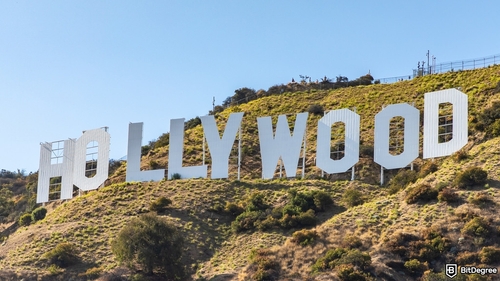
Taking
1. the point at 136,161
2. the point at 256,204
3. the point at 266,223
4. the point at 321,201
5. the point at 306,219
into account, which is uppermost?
the point at 136,161

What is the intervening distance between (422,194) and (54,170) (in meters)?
29.1

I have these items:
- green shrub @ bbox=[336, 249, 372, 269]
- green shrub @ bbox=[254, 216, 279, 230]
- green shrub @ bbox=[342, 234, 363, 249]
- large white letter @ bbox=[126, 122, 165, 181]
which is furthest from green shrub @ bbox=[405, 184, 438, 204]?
large white letter @ bbox=[126, 122, 165, 181]

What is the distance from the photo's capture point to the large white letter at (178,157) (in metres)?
67.0

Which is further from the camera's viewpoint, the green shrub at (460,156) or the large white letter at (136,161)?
the large white letter at (136,161)

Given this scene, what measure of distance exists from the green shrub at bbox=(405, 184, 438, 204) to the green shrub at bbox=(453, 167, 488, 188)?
1.59 m

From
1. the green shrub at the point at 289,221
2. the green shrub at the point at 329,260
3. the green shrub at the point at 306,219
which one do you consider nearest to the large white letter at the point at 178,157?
the green shrub at the point at 289,221

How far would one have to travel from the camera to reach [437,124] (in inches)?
2400

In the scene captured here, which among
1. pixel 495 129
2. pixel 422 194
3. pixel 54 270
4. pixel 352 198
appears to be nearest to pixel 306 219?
pixel 352 198

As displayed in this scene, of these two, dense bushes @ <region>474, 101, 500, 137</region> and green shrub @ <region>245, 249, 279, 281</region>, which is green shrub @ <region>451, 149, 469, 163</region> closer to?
dense bushes @ <region>474, 101, 500, 137</region>

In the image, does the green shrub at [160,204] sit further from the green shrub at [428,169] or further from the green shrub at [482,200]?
the green shrub at [482,200]

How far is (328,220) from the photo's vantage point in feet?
187

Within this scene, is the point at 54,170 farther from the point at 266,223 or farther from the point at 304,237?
the point at 304,237

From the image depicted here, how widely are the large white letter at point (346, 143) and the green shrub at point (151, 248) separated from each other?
13892mm

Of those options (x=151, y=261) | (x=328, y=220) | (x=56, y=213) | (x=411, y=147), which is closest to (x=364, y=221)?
(x=328, y=220)
